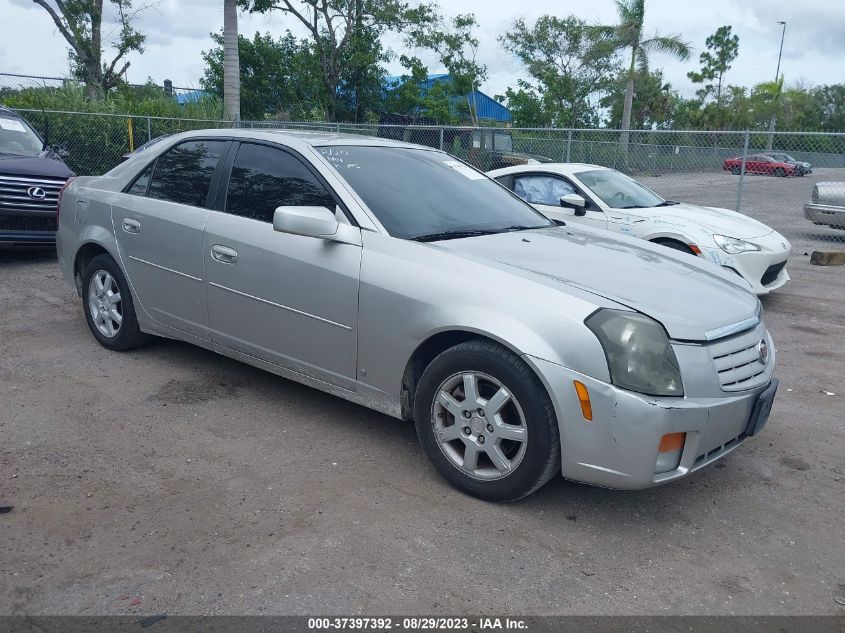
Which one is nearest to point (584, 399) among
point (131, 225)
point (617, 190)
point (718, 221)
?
point (131, 225)

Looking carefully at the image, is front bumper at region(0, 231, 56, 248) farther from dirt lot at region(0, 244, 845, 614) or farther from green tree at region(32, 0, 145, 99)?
green tree at region(32, 0, 145, 99)

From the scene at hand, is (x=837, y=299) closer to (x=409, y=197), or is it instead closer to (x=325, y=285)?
(x=409, y=197)

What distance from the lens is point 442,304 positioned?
11.3ft

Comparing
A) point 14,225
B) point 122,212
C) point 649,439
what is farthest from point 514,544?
point 14,225

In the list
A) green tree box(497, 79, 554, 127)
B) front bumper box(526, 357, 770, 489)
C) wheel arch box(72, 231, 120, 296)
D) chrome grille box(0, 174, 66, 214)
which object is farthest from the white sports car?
green tree box(497, 79, 554, 127)

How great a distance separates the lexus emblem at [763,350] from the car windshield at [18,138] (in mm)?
8718

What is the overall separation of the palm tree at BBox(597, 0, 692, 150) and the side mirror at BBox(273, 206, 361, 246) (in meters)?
31.5

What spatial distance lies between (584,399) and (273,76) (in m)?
29.2

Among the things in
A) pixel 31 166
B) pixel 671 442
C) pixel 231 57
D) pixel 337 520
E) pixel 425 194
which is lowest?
pixel 337 520

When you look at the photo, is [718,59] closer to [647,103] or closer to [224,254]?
[647,103]

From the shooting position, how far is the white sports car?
291 inches

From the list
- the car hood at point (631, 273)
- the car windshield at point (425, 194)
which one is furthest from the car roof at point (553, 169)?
the car hood at point (631, 273)

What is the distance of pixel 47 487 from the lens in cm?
348

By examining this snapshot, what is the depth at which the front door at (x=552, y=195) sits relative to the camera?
7.93 meters
